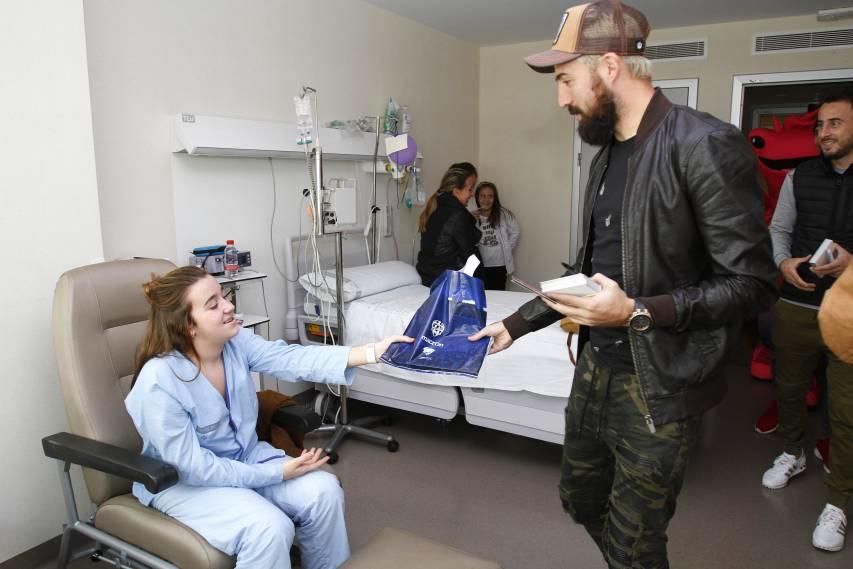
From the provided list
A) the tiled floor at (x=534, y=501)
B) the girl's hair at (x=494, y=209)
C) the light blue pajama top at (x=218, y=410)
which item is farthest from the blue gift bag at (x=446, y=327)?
the girl's hair at (x=494, y=209)

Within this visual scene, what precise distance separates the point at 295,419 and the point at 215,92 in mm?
1789

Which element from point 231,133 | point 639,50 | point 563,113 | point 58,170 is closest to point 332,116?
point 231,133

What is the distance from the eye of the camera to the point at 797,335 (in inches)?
106

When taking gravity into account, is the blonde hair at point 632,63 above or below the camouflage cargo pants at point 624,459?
above

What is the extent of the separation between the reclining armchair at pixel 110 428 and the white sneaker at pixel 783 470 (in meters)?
2.14

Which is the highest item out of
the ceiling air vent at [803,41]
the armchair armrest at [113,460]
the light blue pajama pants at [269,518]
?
the ceiling air vent at [803,41]

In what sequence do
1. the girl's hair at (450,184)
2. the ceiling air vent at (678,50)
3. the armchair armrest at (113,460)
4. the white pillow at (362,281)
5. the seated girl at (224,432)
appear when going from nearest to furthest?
the armchair armrest at (113,460)
the seated girl at (224,432)
the white pillow at (362,281)
the girl's hair at (450,184)
the ceiling air vent at (678,50)

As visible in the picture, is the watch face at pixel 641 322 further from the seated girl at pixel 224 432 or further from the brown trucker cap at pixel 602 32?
the seated girl at pixel 224 432

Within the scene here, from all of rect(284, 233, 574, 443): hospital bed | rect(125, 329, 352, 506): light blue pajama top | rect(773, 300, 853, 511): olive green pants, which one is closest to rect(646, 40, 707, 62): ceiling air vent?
rect(284, 233, 574, 443): hospital bed

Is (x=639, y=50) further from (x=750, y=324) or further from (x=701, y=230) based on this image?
(x=750, y=324)

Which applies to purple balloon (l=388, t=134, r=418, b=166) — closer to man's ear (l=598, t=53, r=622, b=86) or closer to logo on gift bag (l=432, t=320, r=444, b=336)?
logo on gift bag (l=432, t=320, r=444, b=336)

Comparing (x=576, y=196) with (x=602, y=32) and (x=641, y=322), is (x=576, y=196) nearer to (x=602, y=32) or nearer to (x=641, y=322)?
(x=602, y=32)

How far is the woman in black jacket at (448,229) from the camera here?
153 inches

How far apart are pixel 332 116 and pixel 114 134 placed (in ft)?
4.75
